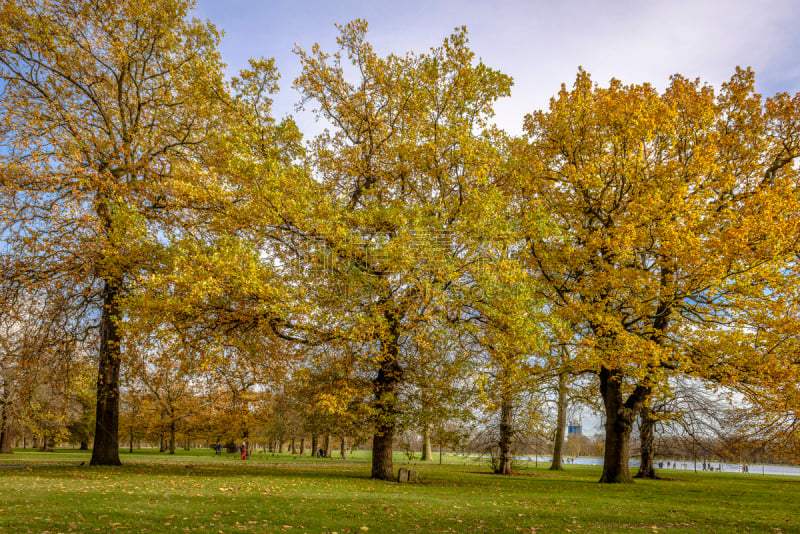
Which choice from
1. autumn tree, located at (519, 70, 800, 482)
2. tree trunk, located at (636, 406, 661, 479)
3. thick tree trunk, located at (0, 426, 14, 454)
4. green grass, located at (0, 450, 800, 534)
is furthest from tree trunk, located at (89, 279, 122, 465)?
thick tree trunk, located at (0, 426, 14, 454)

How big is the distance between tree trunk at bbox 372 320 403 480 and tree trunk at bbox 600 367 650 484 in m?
8.54

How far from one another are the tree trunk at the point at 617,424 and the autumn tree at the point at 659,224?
46 mm

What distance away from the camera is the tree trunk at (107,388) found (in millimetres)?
16844

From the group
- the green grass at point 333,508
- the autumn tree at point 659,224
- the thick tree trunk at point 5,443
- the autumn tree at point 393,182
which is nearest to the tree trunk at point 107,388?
the green grass at point 333,508

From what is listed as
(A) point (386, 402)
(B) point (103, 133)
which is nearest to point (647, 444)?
(A) point (386, 402)

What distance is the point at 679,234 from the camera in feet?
49.4

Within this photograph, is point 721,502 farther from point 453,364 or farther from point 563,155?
point 563,155

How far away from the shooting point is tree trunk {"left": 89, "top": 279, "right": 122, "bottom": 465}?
16.8 m

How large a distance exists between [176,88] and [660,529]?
72.7 feet

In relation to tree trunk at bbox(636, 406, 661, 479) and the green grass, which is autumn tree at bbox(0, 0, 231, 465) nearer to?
the green grass

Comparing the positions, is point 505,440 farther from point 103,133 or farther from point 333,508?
point 103,133

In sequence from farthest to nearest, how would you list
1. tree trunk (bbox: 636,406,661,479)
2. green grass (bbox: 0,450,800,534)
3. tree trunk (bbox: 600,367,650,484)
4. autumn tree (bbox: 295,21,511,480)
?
tree trunk (bbox: 636,406,661,479), tree trunk (bbox: 600,367,650,484), autumn tree (bbox: 295,21,511,480), green grass (bbox: 0,450,800,534)

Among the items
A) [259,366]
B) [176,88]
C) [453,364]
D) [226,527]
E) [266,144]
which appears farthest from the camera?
[176,88]

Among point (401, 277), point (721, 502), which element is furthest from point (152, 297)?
point (721, 502)
